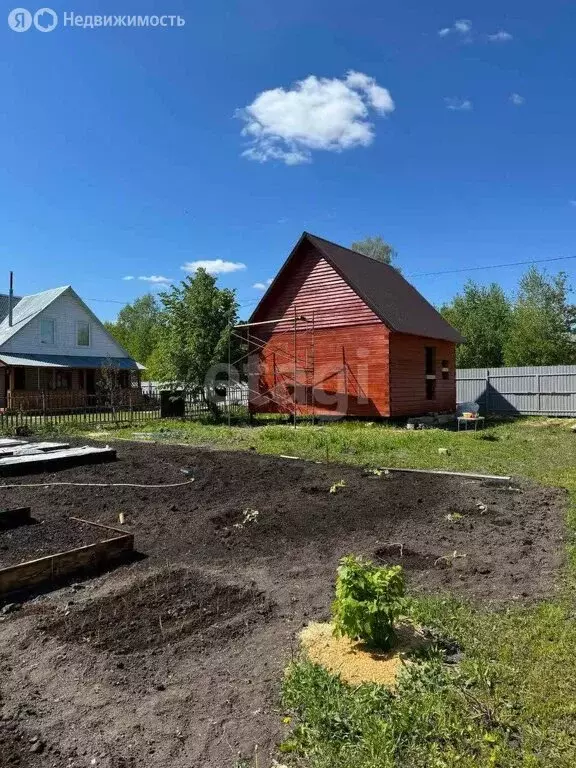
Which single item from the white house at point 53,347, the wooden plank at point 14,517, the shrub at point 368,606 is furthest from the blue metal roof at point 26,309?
the shrub at point 368,606

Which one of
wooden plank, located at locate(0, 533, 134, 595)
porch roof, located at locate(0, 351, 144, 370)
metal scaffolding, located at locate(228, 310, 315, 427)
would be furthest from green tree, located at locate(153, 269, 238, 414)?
wooden plank, located at locate(0, 533, 134, 595)

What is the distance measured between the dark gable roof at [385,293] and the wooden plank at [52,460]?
1065cm

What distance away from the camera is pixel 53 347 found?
1232 inches

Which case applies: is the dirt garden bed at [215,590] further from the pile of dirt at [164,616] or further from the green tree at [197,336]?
the green tree at [197,336]

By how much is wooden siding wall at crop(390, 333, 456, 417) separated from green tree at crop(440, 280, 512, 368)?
16.8m

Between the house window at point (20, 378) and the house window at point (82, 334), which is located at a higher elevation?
the house window at point (82, 334)

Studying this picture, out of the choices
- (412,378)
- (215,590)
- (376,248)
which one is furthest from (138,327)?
(215,590)

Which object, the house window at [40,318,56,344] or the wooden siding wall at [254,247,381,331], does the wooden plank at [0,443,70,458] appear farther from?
the house window at [40,318,56,344]

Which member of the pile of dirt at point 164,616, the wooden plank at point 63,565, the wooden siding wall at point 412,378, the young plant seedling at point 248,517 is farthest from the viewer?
the wooden siding wall at point 412,378

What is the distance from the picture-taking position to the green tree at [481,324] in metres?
39.0

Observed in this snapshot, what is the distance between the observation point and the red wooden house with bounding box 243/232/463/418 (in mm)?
18859

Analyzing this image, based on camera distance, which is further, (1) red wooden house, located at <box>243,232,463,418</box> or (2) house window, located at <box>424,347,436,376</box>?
(2) house window, located at <box>424,347,436,376</box>

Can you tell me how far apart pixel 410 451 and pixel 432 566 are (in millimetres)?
7847

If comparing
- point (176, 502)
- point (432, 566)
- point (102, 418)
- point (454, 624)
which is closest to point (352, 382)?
point (102, 418)
